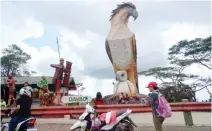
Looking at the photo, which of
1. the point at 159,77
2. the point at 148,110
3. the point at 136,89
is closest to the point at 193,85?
the point at 159,77

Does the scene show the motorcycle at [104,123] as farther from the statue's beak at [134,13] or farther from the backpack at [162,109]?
the statue's beak at [134,13]

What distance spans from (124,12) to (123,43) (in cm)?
260

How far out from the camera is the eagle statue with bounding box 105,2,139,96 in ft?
87.5

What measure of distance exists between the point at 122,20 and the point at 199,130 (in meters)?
18.8

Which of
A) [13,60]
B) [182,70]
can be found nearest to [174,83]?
[182,70]

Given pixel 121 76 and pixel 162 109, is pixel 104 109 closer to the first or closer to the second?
pixel 162 109

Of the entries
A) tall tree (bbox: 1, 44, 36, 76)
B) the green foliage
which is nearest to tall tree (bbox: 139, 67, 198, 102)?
the green foliage

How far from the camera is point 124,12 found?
27188 millimetres

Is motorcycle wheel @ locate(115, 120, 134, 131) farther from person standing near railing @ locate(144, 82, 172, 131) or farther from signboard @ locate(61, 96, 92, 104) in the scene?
signboard @ locate(61, 96, 92, 104)

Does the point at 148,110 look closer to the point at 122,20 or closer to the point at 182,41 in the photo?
the point at 122,20

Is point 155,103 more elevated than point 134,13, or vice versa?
point 134,13

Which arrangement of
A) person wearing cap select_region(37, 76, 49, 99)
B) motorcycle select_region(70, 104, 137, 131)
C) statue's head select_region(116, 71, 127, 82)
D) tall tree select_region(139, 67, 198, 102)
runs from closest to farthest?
motorcycle select_region(70, 104, 137, 131) < person wearing cap select_region(37, 76, 49, 99) < statue's head select_region(116, 71, 127, 82) < tall tree select_region(139, 67, 198, 102)

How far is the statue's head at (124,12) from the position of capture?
26.8 meters

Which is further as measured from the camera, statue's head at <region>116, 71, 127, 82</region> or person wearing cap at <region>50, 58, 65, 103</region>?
statue's head at <region>116, 71, 127, 82</region>
